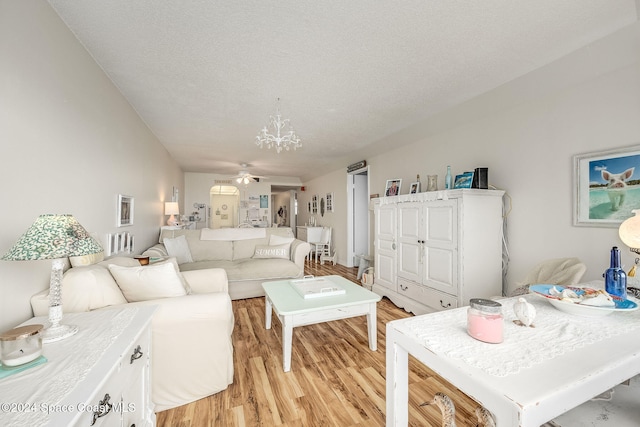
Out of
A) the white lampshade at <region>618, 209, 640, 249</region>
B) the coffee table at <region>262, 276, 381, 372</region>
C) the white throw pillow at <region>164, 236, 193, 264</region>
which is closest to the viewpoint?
the white lampshade at <region>618, 209, 640, 249</region>

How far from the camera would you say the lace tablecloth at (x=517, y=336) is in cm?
79

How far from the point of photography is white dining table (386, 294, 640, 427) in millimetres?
660

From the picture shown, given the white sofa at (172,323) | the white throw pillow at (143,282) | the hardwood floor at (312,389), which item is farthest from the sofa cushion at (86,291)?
the hardwood floor at (312,389)

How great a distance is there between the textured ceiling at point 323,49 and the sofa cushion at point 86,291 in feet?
5.35

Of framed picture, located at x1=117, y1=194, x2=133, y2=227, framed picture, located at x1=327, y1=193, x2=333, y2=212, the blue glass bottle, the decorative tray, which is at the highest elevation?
framed picture, located at x1=327, y1=193, x2=333, y2=212

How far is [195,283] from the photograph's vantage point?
239 centimetres

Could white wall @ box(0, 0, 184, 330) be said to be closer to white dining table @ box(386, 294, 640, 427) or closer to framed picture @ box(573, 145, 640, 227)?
white dining table @ box(386, 294, 640, 427)

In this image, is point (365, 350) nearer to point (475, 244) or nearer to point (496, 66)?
point (475, 244)

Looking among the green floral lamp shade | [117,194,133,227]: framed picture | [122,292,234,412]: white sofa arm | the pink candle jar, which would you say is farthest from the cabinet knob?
[117,194,133,227]: framed picture

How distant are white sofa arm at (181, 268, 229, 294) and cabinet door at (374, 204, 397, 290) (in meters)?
2.16

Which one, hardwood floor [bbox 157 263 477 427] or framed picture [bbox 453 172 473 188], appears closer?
hardwood floor [bbox 157 263 477 427]

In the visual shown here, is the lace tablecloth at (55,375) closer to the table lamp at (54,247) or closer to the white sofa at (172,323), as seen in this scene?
the table lamp at (54,247)

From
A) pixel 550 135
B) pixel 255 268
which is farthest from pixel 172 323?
pixel 550 135

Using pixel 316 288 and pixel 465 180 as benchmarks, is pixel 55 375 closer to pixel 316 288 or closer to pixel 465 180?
pixel 316 288
